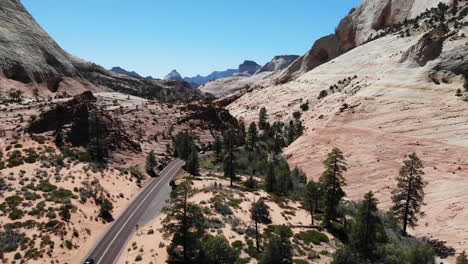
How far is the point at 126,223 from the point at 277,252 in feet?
77.5

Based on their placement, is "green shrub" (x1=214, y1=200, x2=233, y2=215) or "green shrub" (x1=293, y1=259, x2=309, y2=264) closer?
"green shrub" (x1=293, y1=259, x2=309, y2=264)

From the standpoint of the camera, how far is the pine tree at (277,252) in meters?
29.8

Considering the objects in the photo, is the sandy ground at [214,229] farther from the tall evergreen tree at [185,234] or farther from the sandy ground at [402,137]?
the sandy ground at [402,137]

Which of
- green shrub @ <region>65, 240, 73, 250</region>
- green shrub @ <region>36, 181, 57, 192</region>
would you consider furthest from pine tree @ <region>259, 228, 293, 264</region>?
green shrub @ <region>36, 181, 57, 192</region>

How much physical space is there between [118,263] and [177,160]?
46.7 m

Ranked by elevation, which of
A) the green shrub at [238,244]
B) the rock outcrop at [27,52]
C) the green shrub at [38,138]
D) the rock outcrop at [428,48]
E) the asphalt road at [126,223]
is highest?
the rock outcrop at [27,52]

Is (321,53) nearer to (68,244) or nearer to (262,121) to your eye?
(262,121)

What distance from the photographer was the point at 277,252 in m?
30.0

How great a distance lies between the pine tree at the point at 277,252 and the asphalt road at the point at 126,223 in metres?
17.1

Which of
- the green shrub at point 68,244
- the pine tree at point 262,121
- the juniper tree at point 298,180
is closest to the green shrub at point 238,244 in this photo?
the green shrub at point 68,244

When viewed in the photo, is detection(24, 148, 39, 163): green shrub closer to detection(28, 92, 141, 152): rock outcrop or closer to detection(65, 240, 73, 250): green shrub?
detection(28, 92, 141, 152): rock outcrop

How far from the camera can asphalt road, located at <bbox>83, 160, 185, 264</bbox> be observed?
111ft

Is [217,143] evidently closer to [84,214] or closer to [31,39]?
[84,214]

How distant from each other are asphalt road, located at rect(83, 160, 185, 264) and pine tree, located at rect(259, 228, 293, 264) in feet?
56.2
